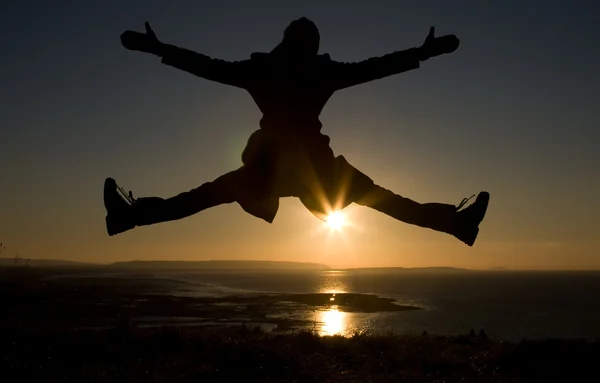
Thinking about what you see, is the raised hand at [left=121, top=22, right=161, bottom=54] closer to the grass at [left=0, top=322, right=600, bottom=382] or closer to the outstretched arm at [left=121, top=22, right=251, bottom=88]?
the outstretched arm at [left=121, top=22, right=251, bottom=88]

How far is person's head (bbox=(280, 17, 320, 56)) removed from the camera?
546 cm

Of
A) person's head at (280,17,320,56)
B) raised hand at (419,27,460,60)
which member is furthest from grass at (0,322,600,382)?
raised hand at (419,27,460,60)

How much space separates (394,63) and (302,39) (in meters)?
0.95

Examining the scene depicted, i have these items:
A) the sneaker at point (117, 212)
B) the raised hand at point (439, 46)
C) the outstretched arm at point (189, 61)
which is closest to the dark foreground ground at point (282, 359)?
the sneaker at point (117, 212)

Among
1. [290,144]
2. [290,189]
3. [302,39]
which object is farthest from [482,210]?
[302,39]

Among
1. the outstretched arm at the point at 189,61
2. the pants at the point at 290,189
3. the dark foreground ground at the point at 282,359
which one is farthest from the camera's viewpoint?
the dark foreground ground at the point at 282,359

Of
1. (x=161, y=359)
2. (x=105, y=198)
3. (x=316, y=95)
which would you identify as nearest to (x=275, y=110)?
(x=316, y=95)

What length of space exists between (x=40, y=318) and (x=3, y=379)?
38.4 meters

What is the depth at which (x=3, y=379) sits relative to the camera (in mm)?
15141

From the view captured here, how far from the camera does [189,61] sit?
5254 mm

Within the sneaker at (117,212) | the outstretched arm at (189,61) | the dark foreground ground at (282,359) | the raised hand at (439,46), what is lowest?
the dark foreground ground at (282,359)

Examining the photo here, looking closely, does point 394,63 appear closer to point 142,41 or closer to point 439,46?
point 439,46

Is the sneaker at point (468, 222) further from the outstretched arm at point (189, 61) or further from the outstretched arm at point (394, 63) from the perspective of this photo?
the outstretched arm at point (189, 61)

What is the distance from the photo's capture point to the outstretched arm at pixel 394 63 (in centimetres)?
531
